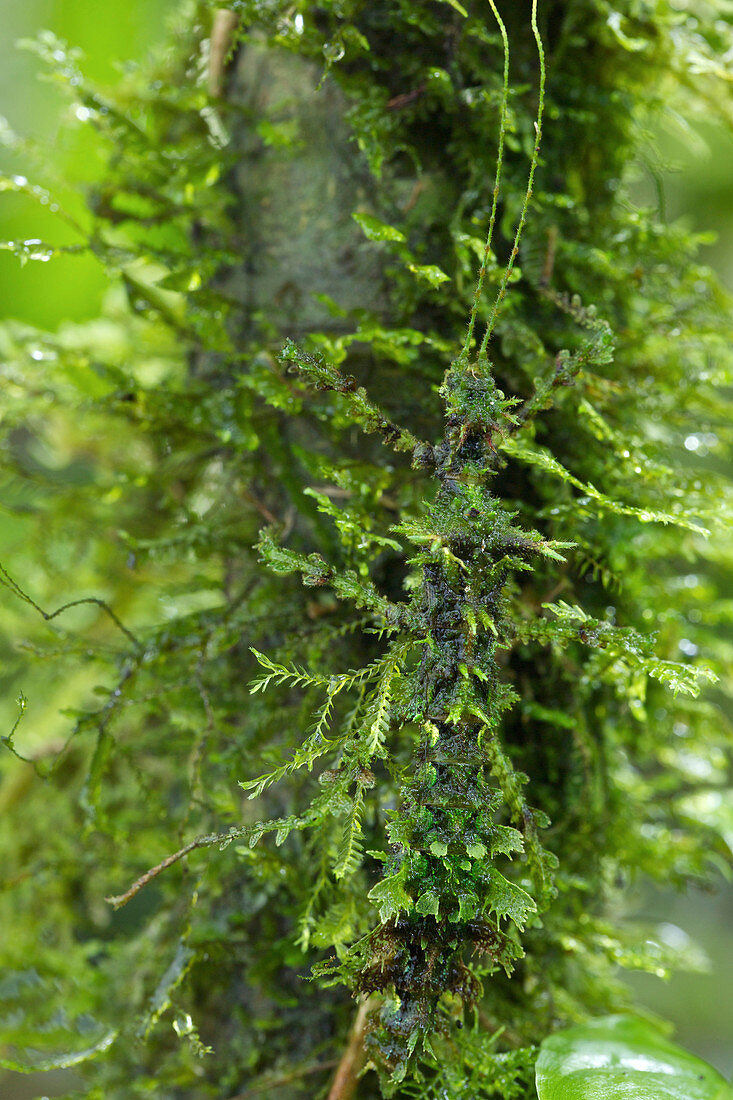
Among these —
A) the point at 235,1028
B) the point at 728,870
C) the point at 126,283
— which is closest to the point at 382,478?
the point at 126,283

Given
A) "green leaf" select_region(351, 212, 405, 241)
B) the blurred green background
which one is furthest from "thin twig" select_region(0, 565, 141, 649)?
"green leaf" select_region(351, 212, 405, 241)

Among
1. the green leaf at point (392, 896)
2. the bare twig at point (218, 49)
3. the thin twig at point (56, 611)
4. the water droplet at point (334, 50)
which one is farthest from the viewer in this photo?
the bare twig at point (218, 49)

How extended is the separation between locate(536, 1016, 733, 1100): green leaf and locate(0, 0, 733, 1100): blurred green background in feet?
0.34

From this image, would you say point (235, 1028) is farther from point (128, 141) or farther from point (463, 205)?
point (128, 141)

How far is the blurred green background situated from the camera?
0.99 metres

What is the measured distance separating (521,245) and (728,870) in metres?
0.84

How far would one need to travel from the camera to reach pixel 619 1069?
0.57 m

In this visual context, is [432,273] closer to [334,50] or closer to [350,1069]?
[334,50]

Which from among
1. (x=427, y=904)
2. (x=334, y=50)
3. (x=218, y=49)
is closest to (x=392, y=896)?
(x=427, y=904)

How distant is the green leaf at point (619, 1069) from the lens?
0.54 m

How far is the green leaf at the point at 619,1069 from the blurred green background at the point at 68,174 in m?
0.10

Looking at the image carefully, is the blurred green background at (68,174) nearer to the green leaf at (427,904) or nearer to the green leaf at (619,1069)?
the green leaf at (619,1069)

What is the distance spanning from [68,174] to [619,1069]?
4.14 feet

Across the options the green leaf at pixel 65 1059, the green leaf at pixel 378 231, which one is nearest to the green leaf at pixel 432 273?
the green leaf at pixel 378 231
